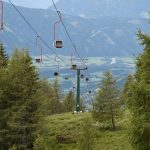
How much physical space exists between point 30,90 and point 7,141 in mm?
6912

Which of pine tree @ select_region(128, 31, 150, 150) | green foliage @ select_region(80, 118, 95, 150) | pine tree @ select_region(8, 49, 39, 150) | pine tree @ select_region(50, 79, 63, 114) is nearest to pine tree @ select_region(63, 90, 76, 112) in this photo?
pine tree @ select_region(50, 79, 63, 114)

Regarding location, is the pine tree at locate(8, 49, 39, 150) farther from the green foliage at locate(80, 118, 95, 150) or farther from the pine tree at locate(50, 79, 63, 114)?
the pine tree at locate(50, 79, 63, 114)

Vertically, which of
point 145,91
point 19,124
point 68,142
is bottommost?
point 68,142

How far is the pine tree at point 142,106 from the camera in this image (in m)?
25.3

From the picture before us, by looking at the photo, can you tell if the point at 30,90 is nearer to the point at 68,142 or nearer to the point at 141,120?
the point at 68,142

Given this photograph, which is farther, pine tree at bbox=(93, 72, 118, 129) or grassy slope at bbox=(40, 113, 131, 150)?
pine tree at bbox=(93, 72, 118, 129)

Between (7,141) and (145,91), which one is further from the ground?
(145,91)

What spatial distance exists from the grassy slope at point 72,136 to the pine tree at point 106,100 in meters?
2.38

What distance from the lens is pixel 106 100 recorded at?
224 feet

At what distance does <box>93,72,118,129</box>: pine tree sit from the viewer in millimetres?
67688

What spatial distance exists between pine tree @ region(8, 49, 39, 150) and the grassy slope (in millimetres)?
2903

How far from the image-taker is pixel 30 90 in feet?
180

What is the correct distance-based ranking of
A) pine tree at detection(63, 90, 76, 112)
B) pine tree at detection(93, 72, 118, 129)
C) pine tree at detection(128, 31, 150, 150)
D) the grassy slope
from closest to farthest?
pine tree at detection(128, 31, 150, 150)
the grassy slope
pine tree at detection(93, 72, 118, 129)
pine tree at detection(63, 90, 76, 112)

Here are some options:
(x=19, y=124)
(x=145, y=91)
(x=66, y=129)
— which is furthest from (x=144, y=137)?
(x=66, y=129)
